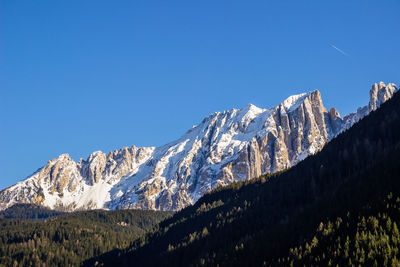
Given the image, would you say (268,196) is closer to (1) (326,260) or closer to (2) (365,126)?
(2) (365,126)

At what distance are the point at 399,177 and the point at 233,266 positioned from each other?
46848 mm

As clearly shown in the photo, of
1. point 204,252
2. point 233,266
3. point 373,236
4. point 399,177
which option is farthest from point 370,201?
point 204,252

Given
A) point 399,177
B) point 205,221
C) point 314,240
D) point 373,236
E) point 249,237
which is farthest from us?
point 205,221

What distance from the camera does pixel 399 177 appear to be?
368ft

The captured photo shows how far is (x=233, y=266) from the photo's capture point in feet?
405

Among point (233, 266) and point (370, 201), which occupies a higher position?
point (370, 201)

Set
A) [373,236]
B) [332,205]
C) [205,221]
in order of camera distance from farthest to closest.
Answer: [205,221]
[332,205]
[373,236]

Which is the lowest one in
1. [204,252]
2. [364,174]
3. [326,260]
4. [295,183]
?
[326,260]

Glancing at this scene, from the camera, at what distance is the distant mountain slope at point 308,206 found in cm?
11069

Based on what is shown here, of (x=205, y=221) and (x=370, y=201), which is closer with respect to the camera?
(x=370, y=201)

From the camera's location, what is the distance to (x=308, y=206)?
140875mm

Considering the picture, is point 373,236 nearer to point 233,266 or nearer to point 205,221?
point 233,266

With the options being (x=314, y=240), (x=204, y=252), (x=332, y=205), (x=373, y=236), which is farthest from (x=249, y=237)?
(x=373, y=236)

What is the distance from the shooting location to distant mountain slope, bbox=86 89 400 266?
110688mm
